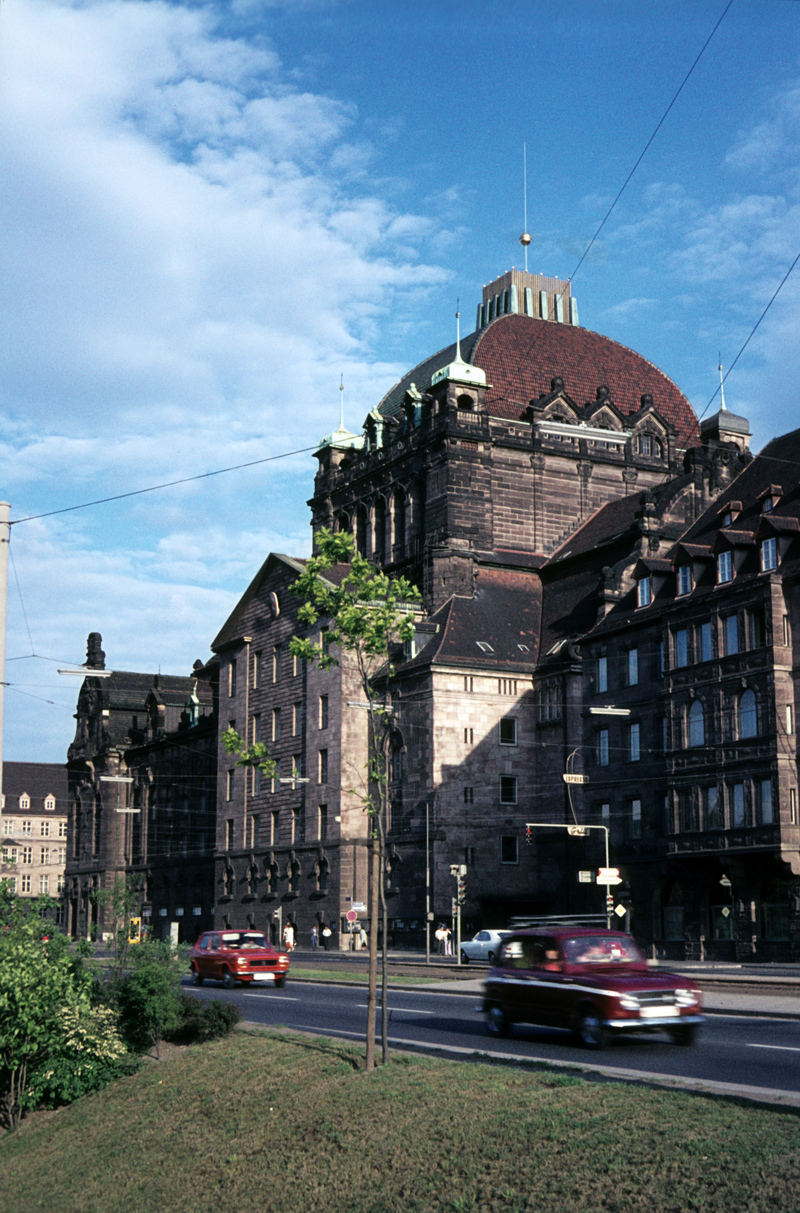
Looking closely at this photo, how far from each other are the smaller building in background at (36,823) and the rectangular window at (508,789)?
100 meters

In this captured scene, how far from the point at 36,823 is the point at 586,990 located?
506 ft

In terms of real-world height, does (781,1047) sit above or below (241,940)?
below

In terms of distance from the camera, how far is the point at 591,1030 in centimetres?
2047

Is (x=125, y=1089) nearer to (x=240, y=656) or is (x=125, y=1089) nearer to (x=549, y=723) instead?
(x=549, y=723)

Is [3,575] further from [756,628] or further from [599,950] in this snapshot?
[756,628]

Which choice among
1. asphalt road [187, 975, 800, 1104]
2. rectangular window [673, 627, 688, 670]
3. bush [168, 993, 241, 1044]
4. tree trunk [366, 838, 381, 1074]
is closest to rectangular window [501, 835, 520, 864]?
rectangular window [673, 627, 688, 670]

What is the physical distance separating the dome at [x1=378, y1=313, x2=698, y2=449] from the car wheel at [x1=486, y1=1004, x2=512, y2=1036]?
6581cm

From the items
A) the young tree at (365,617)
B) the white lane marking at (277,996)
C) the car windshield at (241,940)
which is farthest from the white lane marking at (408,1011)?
the car windshield at (241,940)

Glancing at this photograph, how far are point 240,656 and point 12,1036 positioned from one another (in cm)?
7189

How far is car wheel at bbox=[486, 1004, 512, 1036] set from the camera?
22641 millimetres

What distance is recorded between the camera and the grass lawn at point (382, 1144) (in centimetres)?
1183

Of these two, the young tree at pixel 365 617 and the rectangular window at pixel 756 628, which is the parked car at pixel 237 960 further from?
the rectangular window at pixel 756 628

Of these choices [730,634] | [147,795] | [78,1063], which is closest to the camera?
[78,1063]

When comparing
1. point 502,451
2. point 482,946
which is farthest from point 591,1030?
point 502,451
